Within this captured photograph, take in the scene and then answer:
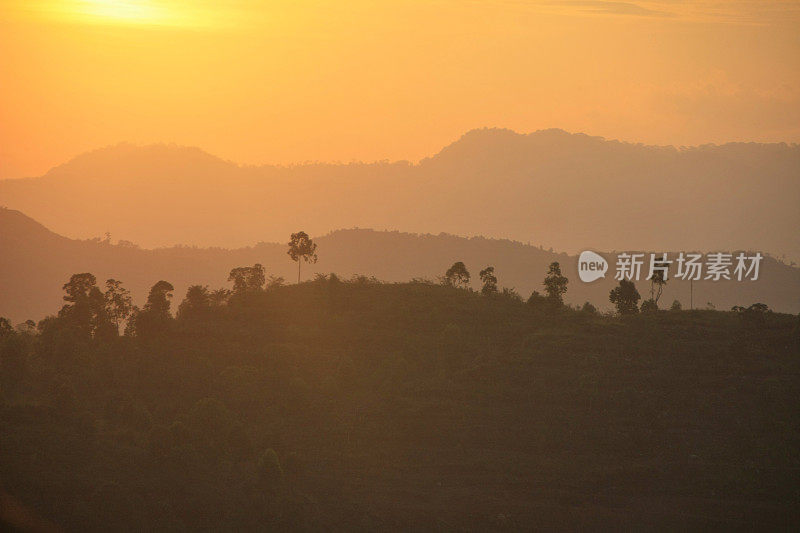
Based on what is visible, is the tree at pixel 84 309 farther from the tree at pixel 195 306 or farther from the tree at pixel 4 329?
the tree at pixel 195 306

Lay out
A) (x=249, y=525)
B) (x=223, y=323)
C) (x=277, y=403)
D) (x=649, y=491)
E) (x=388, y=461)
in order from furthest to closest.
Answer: (x=223, y=323) < (x=277, y=403) < (x=388, y=461) < (x=649, y=491) < (x=249, y=525)

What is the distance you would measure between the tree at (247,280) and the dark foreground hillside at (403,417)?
88.9 inches

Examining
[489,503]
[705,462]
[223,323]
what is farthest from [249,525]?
[223,323]

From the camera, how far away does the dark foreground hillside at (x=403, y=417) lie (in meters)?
53.2

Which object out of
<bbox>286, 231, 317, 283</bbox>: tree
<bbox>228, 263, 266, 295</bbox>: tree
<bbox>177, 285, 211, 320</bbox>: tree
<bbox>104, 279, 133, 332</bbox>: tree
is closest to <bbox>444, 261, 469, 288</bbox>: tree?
<bbox>286, 231, 317, 283</bbox>: tree

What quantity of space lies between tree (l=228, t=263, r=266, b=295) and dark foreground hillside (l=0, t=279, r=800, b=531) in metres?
2.26

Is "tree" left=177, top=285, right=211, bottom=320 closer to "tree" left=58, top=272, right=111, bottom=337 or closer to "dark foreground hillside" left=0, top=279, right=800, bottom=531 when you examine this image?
"dark foreground hillside" left=0, top=279, right=800, bottom=531

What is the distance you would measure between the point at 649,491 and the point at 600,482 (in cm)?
284

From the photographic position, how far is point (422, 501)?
2131 inches

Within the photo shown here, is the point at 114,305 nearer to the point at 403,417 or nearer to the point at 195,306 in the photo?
the point at 195,306

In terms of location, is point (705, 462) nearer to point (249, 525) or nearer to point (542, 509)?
point (542, 509)

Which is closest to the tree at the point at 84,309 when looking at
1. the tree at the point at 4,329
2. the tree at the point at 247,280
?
the tree at the point at 4,329

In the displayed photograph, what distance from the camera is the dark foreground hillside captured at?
53250 mm

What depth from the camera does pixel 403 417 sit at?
66188 millimetres
